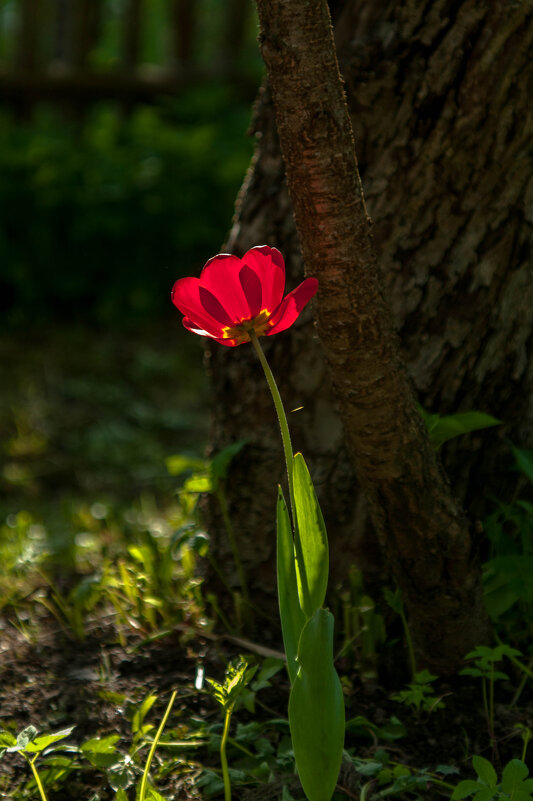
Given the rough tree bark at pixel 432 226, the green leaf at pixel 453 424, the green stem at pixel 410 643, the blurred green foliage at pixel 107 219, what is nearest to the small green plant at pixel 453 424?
the green leaf at pixel 453 424

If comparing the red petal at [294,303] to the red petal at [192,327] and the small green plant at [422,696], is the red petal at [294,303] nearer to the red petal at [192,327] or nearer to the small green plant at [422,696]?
the red petal at [192,327]

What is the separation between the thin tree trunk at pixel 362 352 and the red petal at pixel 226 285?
0.65 ft

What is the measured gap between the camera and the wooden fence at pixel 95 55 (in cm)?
525

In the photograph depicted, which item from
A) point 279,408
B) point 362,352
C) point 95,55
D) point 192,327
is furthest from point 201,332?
point 95,55

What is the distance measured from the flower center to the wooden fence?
4.52 m

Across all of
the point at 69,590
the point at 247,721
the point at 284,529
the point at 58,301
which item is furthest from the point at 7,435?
the point at 284,529

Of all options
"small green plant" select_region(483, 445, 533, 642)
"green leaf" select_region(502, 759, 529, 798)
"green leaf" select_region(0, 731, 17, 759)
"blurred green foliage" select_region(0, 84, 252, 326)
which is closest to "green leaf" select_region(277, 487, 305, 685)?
"green leaf" select_region(502, 759, 529, 798)

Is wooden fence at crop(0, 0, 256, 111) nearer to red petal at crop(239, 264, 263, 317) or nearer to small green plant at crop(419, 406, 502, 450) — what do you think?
small green plant at crop(419, 406, 502, 450)

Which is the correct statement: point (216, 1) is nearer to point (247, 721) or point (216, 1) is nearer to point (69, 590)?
point (69, 590)

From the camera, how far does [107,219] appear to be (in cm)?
435

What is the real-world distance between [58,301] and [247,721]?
131 inches

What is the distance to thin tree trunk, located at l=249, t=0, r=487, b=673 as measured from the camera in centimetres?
129

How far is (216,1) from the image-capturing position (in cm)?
910

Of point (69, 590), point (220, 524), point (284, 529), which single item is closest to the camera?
point (284, 529)
